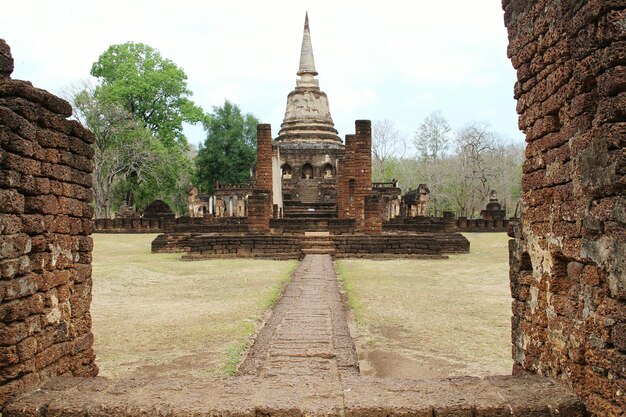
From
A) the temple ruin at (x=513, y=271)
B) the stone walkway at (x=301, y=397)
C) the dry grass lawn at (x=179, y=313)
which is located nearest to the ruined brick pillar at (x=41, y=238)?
the temple ruin at (x=513, y=271)

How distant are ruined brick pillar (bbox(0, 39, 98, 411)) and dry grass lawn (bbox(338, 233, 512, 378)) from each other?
2439 millimetres

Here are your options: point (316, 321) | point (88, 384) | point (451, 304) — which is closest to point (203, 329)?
point (316, 321)

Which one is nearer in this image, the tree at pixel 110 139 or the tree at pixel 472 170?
the tree at pixel 110 139

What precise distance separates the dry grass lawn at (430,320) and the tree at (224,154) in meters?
33.8

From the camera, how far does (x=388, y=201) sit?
30.4 m

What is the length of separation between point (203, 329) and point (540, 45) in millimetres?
4364

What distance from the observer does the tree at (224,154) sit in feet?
150

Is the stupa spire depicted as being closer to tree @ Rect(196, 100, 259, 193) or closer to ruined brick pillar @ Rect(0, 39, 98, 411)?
tree @ Rect(196, 100, 259, 193)

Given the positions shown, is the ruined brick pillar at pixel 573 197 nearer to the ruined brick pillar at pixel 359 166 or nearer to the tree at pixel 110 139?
the ruined brick pillar at pixel 359 166

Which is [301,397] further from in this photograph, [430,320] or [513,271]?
[430,320]

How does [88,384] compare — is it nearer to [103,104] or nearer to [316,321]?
[316,321]

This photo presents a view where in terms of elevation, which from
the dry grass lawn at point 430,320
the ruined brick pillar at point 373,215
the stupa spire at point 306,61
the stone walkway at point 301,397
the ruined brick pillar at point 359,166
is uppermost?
the stupa spire at point 306,61

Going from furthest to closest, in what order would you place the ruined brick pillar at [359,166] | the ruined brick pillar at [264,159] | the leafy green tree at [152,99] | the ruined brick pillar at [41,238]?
1. the leafy green tree at [152,99]
2. the ruined brick pillar at [264,159]
3. the ruined brick pillar at [359,166]
4. the ruined brick pillar at [41,238]

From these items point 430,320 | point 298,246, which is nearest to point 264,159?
point 298,246
